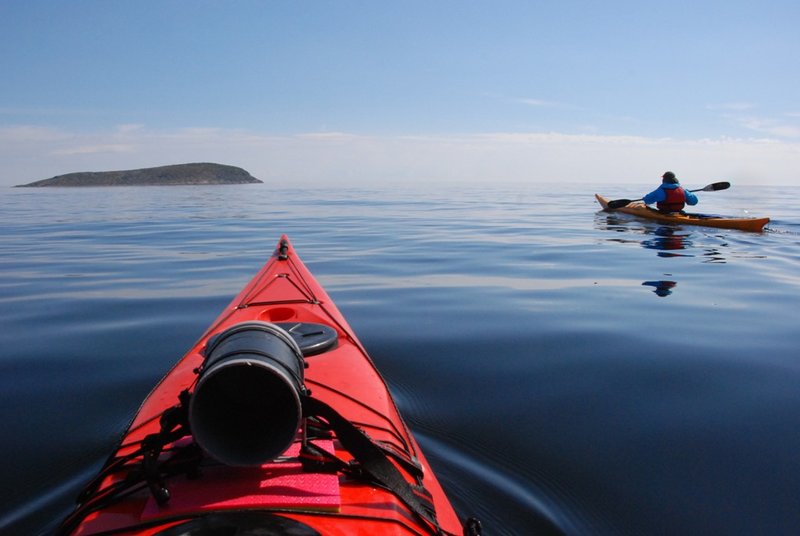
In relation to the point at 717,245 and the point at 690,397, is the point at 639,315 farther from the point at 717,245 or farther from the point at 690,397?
the point at 717,245

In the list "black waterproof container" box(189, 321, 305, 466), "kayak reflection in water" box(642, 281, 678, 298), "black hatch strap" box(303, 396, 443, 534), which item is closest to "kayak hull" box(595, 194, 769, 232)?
"kayak reflection in water" box(642, 281, 678, 298)

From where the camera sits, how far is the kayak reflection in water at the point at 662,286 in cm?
714

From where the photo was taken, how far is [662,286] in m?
7.58

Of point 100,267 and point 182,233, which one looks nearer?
point 100,267

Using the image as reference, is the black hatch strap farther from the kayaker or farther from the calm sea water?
the kayaker

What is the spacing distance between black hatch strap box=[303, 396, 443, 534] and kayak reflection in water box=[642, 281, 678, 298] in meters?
5.95

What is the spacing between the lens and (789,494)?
2.89 metres

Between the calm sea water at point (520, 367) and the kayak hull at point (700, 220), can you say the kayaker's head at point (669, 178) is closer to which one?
the kayak hull at point (700, 220)

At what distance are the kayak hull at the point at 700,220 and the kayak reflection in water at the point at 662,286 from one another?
19.9 ft

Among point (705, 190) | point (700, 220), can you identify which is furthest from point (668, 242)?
point (705, 190)

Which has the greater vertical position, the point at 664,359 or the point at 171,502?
the point at 171,502

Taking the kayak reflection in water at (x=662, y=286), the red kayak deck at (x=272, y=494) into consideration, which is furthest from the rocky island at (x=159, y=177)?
the red kayak deck at (x=272, y=494)

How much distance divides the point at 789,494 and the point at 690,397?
1.15 meters

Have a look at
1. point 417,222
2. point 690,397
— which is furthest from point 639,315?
point 417,222
